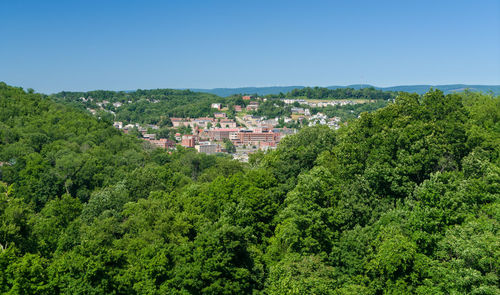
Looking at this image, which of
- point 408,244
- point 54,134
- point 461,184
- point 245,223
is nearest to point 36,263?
point 245,223

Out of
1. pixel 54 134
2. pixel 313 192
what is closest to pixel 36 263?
pixel 313 192

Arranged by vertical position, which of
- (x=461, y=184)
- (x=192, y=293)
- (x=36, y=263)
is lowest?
(x=192, y=293)

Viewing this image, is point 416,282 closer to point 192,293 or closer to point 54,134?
point 192,293

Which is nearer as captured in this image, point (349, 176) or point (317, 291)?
point (317, 291)

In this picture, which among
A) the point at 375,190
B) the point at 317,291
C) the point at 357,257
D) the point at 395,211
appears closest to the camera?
the point at 317,291

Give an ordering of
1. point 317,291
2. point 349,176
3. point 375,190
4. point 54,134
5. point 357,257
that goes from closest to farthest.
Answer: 1. point 317,291
2. point 357,257
3. point 375,190
4. point 349,176
5. point 54,134

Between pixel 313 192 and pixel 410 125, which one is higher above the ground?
pixel 410 125

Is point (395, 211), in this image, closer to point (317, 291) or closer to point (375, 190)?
point (375, 190)
